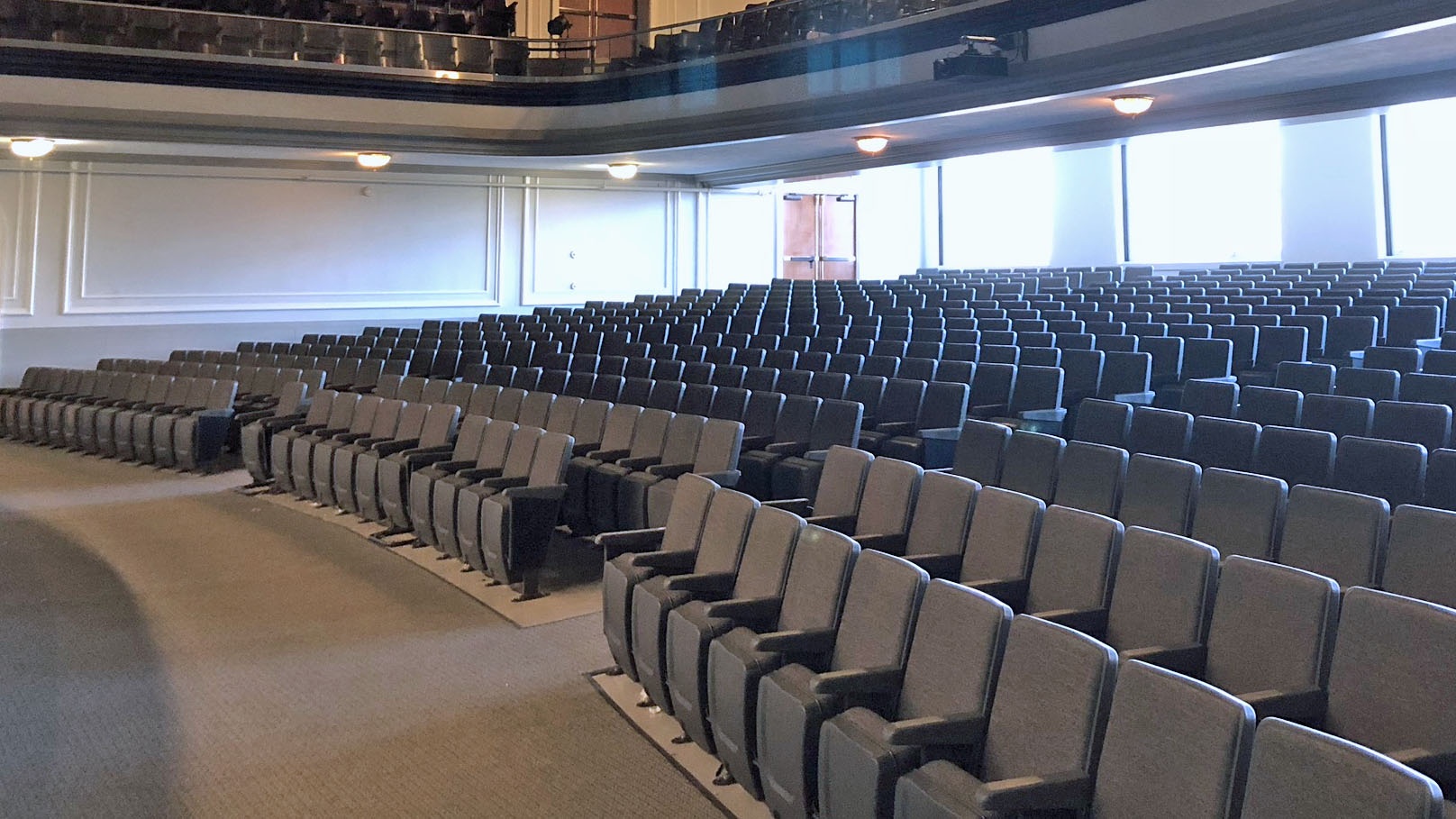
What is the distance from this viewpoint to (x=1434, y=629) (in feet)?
5.52

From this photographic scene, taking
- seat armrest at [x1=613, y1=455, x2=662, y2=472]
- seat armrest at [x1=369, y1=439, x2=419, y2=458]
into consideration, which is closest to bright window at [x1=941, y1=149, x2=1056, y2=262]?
seat armrest at [x1=369, y1=439, x2=419, y2=458]

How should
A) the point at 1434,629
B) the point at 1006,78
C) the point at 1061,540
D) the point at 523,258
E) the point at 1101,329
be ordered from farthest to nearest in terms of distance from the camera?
the point at 523,258 → the point at 1006,78 → the point at 1101,329 → the point at 1061,540 → the point at 1434,629

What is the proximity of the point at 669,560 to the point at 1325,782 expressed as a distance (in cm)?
197

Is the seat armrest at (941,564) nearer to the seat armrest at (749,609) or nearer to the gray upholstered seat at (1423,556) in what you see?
the seat armrest at (749,609)

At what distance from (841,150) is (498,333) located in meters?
3.87

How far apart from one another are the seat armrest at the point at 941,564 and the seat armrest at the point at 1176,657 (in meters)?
0.70

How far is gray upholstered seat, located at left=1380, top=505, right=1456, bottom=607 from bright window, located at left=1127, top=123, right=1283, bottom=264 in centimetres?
1065

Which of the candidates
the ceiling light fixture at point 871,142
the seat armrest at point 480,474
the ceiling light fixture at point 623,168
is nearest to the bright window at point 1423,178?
the ceiling light fixture at point 871,142

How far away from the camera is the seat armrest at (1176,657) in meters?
2.00

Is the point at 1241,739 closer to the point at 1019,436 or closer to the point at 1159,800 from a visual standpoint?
the point at 1159,800

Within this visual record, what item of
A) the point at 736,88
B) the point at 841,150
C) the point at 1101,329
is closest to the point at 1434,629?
the point at 1101,329

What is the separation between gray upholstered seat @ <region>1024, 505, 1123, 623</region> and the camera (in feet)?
7.63

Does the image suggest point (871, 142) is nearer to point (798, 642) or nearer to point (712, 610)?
point (712, 610)

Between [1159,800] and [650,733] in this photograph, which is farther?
[650,733]
